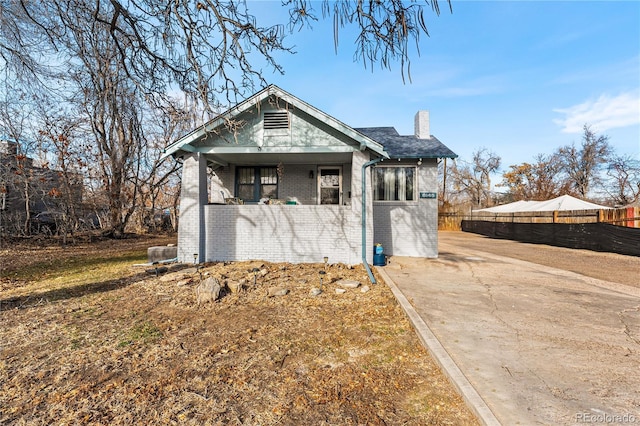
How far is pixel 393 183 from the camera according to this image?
34.6 feet

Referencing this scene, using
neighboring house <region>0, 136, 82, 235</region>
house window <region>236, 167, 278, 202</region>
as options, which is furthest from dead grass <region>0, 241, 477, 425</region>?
neighboring house <region>0, 136, 82, 235</region>

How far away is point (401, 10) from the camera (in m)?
2.65

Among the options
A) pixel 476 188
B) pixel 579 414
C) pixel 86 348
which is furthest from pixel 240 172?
pixel 476 188

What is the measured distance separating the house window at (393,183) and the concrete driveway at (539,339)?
136 inches

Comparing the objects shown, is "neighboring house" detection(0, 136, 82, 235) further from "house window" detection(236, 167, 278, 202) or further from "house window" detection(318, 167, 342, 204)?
"house window" detection(318, 167, 342, 204)

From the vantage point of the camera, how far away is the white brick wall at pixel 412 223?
1033 cm

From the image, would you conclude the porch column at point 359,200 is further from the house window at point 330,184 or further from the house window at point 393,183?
the house window at point 330,184

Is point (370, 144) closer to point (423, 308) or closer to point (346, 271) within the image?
point (346, 271)

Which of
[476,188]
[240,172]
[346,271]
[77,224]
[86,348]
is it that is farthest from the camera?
[476,188]

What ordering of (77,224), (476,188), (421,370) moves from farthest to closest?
(476,188)
(77,224)
(421,370)

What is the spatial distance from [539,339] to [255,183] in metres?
9.39

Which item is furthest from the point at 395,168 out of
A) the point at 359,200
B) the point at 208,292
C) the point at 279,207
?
the point at 208,292

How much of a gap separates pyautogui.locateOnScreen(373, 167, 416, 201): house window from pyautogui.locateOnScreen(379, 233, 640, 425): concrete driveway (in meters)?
3.45

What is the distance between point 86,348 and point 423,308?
4.95 metres
